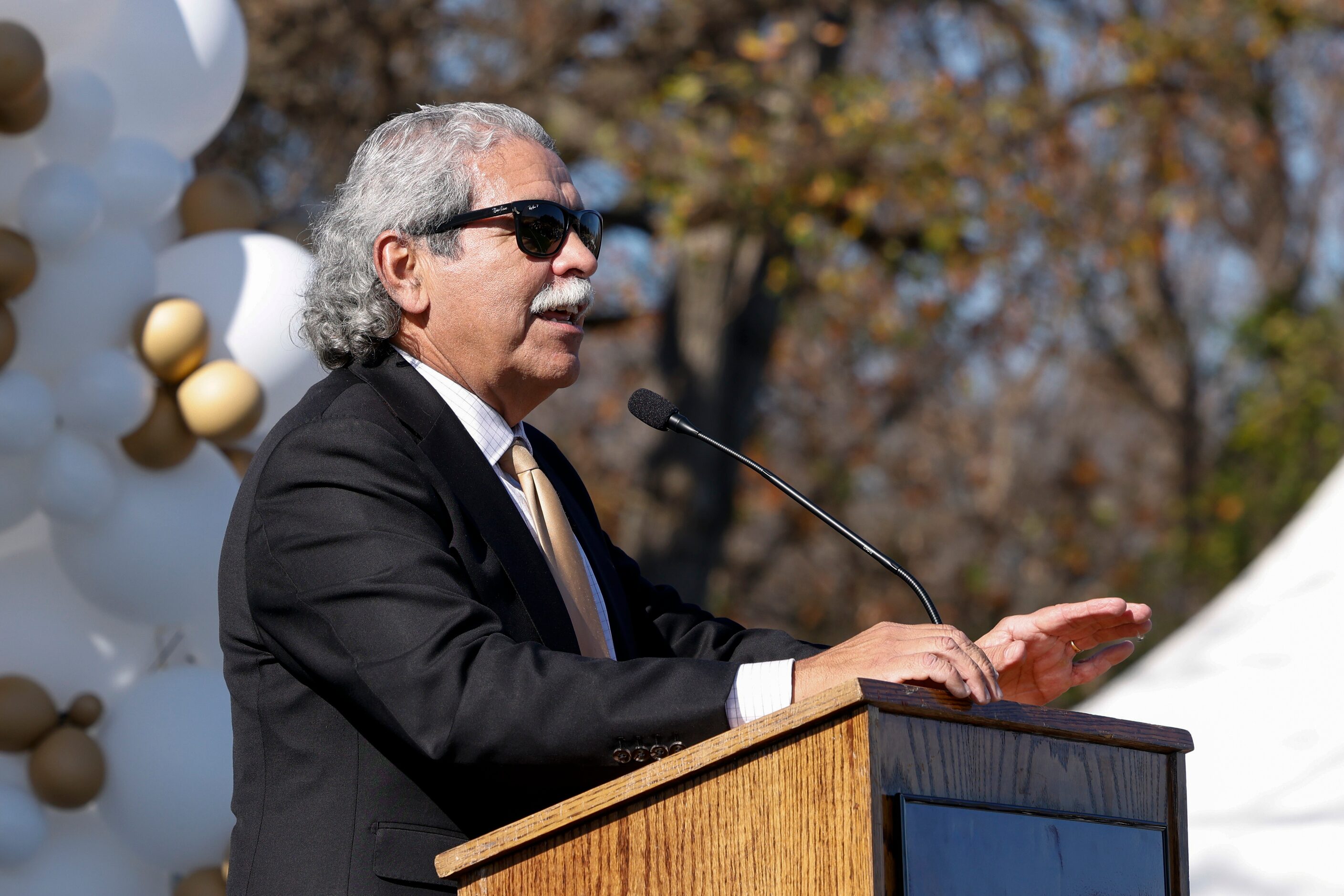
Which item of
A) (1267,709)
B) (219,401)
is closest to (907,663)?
(219,401)

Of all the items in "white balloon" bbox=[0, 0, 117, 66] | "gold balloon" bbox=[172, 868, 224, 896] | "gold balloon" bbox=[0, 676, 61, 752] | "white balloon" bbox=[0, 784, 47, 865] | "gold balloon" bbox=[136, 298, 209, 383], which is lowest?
"gold balloon" bbox=[172, 868, 224, 896]

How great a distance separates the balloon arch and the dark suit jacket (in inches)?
56.3

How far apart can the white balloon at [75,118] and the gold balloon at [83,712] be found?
1.19 metres

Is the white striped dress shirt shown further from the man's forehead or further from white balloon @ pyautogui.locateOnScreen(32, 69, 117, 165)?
white balloon @ pyautogui.locateOnScreen(32, 69, 117, 165)

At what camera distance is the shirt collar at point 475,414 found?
7.13 ft

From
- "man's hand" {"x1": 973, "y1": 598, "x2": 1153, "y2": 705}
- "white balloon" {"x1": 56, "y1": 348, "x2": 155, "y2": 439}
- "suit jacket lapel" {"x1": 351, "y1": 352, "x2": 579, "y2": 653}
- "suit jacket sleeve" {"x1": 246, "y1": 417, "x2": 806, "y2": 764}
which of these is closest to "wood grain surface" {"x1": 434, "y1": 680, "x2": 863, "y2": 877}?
"suit jacket sleeve" {"x1": 246, "y1": 417, "x2": 806, "y2": 764}

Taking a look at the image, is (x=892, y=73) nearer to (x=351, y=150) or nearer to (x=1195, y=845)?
(x=351, y=150)

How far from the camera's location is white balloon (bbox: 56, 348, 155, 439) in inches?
131

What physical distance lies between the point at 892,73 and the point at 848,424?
4.06 metres

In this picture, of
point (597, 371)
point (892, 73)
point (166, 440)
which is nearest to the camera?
point (166, 440)

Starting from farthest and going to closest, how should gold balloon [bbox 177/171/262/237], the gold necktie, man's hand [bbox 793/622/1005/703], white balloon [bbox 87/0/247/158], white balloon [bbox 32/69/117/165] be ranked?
gold balloon [bbox 177/171/262/237] → white balloon [bbox 87/0/247/158] → white balloon [bbox 32/69/117/165] → the gold necktie → man's hand [bbox 793/622/1005/703]

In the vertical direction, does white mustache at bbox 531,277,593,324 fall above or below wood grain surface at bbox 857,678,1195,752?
above

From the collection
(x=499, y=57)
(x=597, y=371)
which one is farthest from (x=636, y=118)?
(x=597, y=371)

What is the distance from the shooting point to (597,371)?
1434 centimetres
